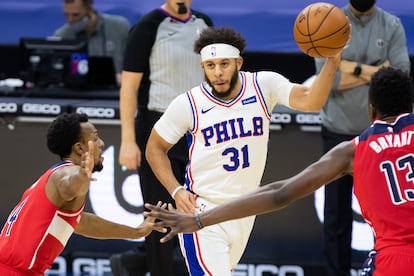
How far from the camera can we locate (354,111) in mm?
7926

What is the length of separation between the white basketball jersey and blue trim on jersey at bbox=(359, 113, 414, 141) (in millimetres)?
1528

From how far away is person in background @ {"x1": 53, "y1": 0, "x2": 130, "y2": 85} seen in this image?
391 inches

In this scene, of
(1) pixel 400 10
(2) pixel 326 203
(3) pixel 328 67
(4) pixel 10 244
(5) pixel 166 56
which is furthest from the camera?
(1) pixel 400 10

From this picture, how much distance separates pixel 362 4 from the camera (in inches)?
306

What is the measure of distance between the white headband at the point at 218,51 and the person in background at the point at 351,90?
1.43 metres

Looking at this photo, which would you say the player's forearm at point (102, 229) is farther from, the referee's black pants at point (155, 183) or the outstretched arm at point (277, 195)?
the outstretched arm at point (277, 195)

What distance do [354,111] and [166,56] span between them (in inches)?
59.0

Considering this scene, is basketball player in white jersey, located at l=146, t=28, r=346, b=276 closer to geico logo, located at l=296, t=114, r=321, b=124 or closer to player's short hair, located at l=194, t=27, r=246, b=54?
player's short hair, located at l=194, t=27, r=246, b=54

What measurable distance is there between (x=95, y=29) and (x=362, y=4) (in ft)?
10.2

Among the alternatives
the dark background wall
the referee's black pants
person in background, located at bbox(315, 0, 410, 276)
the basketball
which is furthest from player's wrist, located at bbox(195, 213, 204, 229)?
the dark background wall

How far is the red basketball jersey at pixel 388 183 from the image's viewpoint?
4824 millimetres

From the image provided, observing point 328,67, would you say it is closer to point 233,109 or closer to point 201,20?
point 233,109


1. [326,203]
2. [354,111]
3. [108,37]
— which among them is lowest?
[326,203]

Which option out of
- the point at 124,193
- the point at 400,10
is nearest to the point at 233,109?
the point at 124,193
